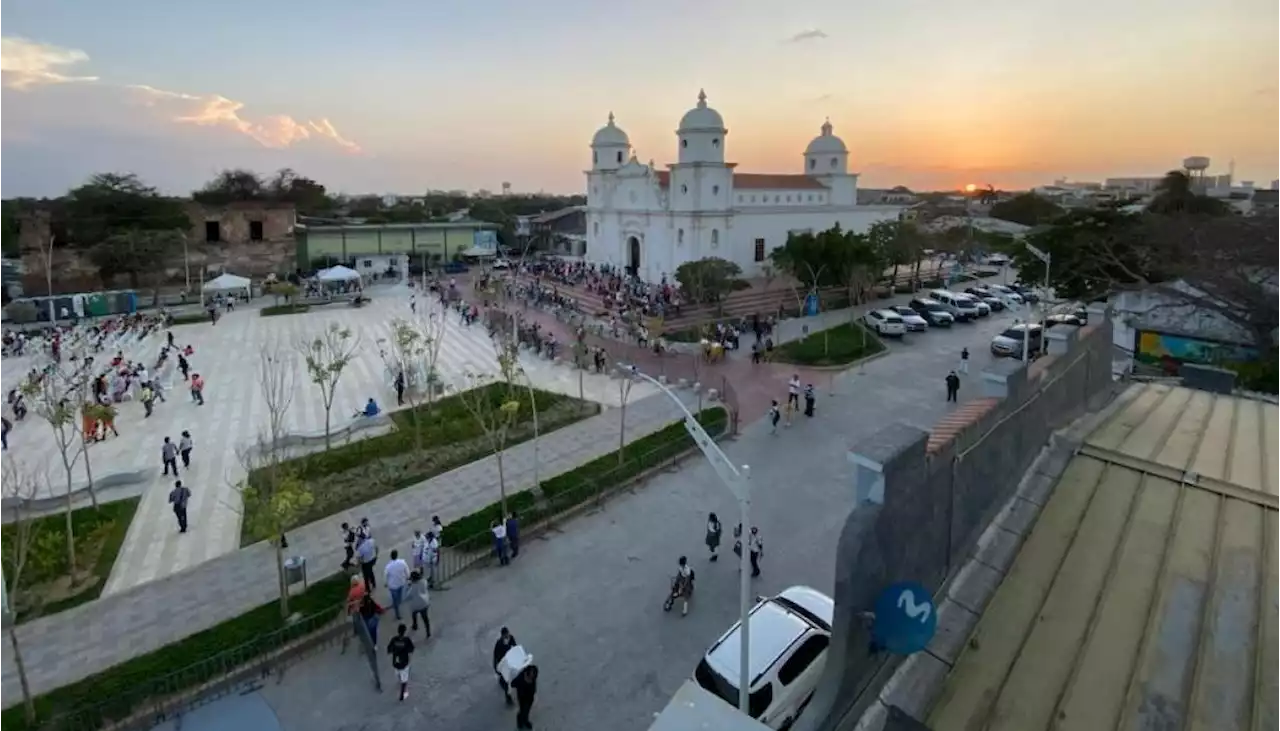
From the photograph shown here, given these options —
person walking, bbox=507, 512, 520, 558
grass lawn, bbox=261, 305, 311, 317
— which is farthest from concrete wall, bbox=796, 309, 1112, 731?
grass lawn, bbox=261, 305, 311, 317

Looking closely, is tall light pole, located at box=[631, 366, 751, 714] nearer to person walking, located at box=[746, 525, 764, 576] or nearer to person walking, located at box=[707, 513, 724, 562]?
person walking, located at box=[746, 525, 764, 576]

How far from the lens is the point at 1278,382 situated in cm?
2027

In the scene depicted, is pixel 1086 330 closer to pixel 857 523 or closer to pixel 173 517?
pixel 857 523

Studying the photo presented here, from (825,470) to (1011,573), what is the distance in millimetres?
11842

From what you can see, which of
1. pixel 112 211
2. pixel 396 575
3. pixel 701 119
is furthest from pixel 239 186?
pixel 396 575

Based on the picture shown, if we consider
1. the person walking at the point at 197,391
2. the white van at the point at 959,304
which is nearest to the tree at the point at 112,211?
the person walking at the point at 197,391

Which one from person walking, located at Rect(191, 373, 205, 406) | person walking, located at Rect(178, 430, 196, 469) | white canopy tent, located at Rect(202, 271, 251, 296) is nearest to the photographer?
person walking, located at Rect(178, 430, 196, 469)

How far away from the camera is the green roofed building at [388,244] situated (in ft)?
194

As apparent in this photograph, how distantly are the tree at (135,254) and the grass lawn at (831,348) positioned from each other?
39572 millimetres

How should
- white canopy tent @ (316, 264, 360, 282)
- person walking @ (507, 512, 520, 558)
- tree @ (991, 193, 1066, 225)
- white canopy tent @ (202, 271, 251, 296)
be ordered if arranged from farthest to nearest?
tree @ (991, 193, 1066, 225), white canopy tent @ (316, 264, 360, 282), white canopy tent @ (202, 271, 251, 296), person walking @ (507, 512, 520, 558)

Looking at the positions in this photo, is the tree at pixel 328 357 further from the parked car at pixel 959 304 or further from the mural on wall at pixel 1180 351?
the parked car at pixel 959 304

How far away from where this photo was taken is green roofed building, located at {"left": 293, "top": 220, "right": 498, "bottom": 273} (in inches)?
2334

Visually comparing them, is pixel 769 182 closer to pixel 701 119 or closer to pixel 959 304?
pixel 701 119

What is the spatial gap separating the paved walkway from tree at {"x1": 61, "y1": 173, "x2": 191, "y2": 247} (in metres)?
47.0
